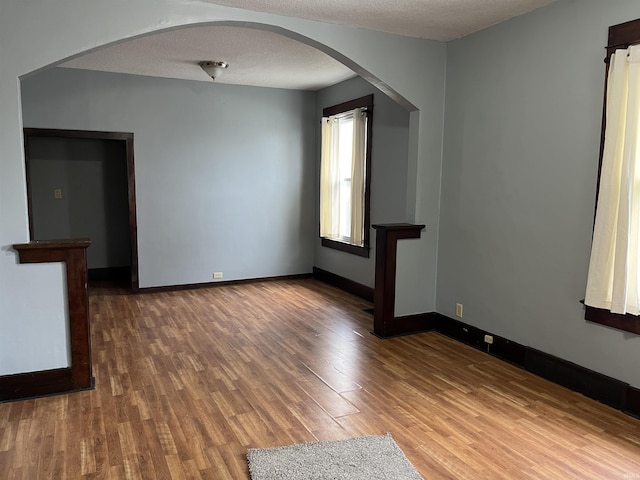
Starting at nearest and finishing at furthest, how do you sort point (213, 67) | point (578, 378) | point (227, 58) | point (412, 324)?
point (578, 378), point (412, 324), point (227, 58), point (213, 67)

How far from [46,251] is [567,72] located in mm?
3671

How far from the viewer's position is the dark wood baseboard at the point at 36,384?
121 inches

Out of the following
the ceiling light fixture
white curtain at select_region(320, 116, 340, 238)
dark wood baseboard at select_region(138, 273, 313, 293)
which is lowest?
dark wood baseboard at select_region(138, 273, 313, 293)

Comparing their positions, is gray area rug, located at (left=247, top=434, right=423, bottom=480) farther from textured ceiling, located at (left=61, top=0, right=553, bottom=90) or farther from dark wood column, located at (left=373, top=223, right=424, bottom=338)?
textured ceiling, located at (left=61, top=0, right=553, bottom=90)

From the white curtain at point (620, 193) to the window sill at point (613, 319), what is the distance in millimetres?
72

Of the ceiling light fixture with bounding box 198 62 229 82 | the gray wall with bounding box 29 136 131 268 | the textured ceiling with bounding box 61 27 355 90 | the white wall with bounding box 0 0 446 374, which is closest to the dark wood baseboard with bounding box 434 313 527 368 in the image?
the white wall with bounding box 0 0 446 374

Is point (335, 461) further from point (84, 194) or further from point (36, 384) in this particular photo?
point (84, 194)

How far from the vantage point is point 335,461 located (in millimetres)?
2426

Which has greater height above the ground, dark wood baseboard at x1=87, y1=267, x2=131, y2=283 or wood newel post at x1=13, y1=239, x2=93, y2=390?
wood newel post at x1=13, y1=239, x2=93, y2=390

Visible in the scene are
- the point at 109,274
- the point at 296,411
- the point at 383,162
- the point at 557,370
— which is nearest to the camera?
the point at 296,411

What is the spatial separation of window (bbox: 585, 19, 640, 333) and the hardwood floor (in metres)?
0.74

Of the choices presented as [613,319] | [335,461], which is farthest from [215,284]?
[613,319]

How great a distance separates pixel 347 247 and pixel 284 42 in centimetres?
267

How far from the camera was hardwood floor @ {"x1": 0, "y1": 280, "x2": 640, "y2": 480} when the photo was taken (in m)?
2.44
